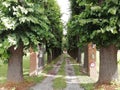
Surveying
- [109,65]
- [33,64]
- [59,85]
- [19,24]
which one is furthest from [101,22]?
[33,64]

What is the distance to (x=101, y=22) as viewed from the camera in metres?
15.5

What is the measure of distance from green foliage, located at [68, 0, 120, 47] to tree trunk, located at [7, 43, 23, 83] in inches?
172

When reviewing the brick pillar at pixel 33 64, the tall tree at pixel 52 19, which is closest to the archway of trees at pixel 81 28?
the brick pillar at pixel 33 64

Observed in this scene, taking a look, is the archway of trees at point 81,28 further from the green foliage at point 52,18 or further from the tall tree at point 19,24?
the green foliage at point 52,18

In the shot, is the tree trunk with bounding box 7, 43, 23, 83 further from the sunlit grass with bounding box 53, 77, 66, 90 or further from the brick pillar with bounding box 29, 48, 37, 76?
the brick pillar with bounding box 29, 48, 37, 76

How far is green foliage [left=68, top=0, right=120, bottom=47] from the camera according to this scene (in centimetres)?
1515

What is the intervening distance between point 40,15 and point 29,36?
1.68 metres

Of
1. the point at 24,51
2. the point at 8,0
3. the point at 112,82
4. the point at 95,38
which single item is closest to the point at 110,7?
the point at 95,38

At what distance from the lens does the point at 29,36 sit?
17.8 m

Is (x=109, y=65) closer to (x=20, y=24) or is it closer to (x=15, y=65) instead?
(x=20, y=24)

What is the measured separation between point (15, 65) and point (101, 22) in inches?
260

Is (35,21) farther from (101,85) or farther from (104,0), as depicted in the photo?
(101,85)

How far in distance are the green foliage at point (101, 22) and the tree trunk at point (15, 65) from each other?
4.37m

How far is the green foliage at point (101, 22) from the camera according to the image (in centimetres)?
1515
